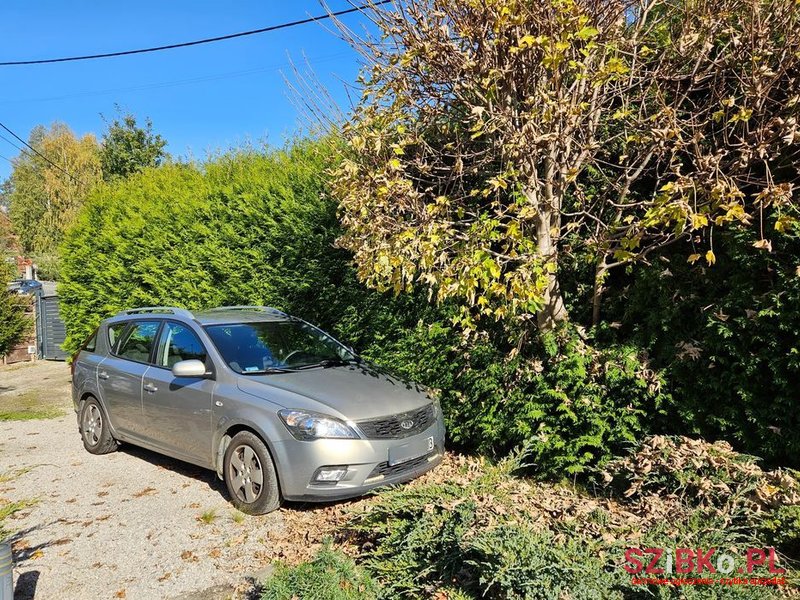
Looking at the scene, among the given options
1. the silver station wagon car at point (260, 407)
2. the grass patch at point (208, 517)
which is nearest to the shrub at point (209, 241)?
the silver station wagon car at point (260, 407)

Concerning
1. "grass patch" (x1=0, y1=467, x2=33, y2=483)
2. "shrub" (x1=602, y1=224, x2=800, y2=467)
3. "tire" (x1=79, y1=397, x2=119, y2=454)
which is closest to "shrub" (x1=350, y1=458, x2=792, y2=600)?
"shrub" (x1=602, y1=224, x2=800, y2=467)

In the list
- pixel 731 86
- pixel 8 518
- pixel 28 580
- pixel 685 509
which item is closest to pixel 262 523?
pixel 28 580

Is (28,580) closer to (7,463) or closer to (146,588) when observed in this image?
(146,588)

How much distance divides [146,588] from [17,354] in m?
15.8

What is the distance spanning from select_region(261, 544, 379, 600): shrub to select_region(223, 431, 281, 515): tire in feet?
3.38

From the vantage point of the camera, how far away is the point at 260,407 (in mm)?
4586

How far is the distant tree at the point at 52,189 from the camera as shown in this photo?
36906mm

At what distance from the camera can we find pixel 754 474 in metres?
3.50

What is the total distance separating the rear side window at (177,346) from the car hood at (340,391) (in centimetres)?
81

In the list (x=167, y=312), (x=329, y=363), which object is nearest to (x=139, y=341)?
(x=167, y=312)

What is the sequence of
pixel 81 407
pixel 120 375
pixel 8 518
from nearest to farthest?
pixel 8 518, pixel 120 375, pixel 81 407

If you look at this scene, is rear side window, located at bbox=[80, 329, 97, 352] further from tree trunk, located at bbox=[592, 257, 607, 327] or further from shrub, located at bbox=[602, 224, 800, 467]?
shrub, located at bbox=[602, 224, 800, 467]

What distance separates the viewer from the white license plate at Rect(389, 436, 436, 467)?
4535 mm

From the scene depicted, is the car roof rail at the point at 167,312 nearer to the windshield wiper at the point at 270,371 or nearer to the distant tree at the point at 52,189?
the windshield wiper at the point at 270,371
